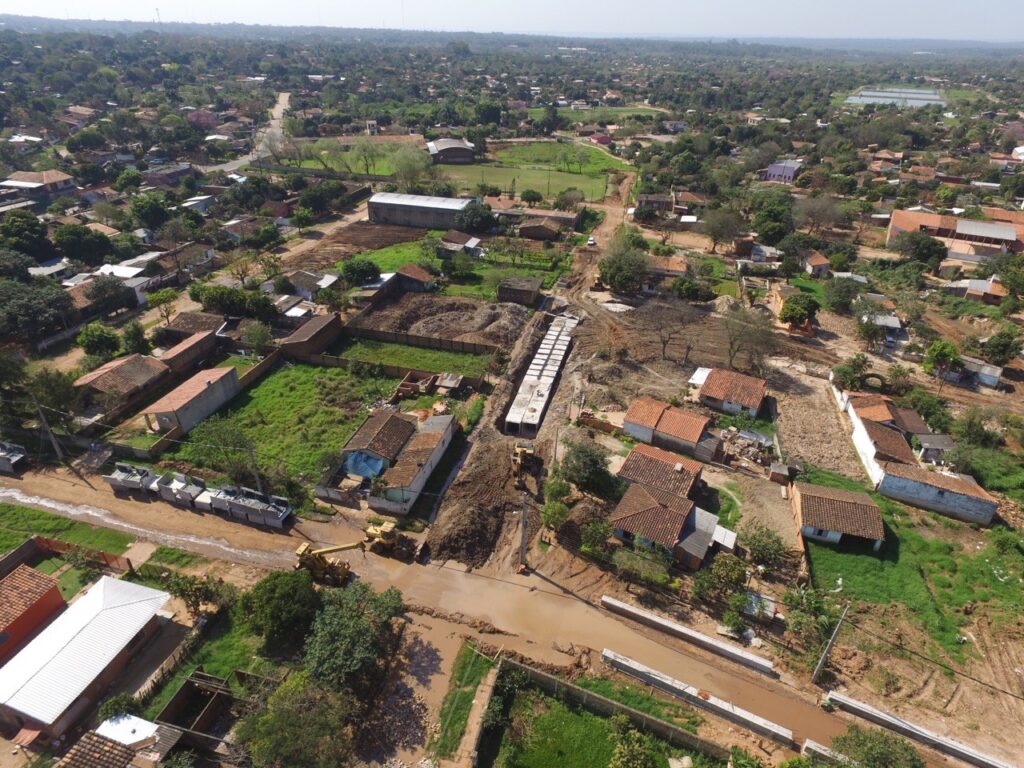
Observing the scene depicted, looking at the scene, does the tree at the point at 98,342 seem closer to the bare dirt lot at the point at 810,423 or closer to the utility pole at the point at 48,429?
the utility pole at the point at 48,429

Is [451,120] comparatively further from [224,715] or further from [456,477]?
[224,715]

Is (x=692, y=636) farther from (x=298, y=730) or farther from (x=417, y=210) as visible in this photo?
(x=417, y=210)

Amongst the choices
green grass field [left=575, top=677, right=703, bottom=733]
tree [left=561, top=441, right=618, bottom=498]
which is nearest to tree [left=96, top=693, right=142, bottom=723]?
green grass field [left=575, top=677, right=703, bottom=733]

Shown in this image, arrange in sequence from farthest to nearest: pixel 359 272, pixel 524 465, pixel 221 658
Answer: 1. pixel 359 272
2. pixel 524 465
3. pixel 221 658

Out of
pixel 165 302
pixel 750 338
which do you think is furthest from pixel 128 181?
pixel 750 338

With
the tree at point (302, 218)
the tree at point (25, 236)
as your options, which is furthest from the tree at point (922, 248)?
the tree at point (25, 236)

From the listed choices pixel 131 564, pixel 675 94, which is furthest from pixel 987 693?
pixel 675 94

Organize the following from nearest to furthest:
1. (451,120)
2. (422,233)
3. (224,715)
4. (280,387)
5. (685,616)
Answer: (224,715), (685,616), (280,387), (422,233), (451,120)
